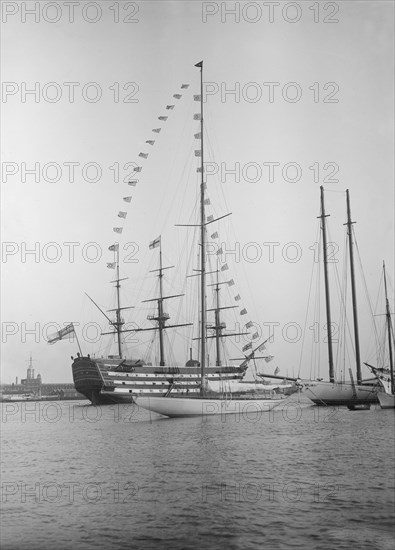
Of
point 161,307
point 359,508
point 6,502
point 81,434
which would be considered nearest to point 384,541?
point 359,508

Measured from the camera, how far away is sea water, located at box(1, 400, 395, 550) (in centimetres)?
1439

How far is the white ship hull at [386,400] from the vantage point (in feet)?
195

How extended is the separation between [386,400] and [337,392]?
19.6 ft

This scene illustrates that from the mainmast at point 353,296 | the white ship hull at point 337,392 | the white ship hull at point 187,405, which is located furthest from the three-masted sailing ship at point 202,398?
the mainmast at point 353,296

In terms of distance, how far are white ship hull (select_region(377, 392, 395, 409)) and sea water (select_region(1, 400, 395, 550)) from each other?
76.8 ft

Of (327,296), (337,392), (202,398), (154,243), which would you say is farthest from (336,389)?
(154,243)

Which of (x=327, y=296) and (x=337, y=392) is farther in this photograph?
(x=327, y=296)

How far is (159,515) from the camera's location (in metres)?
16.7

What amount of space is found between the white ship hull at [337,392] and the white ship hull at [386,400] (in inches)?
123

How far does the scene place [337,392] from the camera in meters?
64.5

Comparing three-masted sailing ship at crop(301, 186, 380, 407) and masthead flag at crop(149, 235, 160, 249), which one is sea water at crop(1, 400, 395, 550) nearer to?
three-masted sailing ship at crop(301, 186, 380, 407)

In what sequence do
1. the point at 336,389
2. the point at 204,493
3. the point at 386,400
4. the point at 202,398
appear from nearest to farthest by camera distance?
the point at 204,493, the point at 202,398, the point at 386,400, the point at 336,389

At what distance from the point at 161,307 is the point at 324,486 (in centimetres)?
6830

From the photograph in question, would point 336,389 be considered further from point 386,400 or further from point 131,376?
point 131,376
